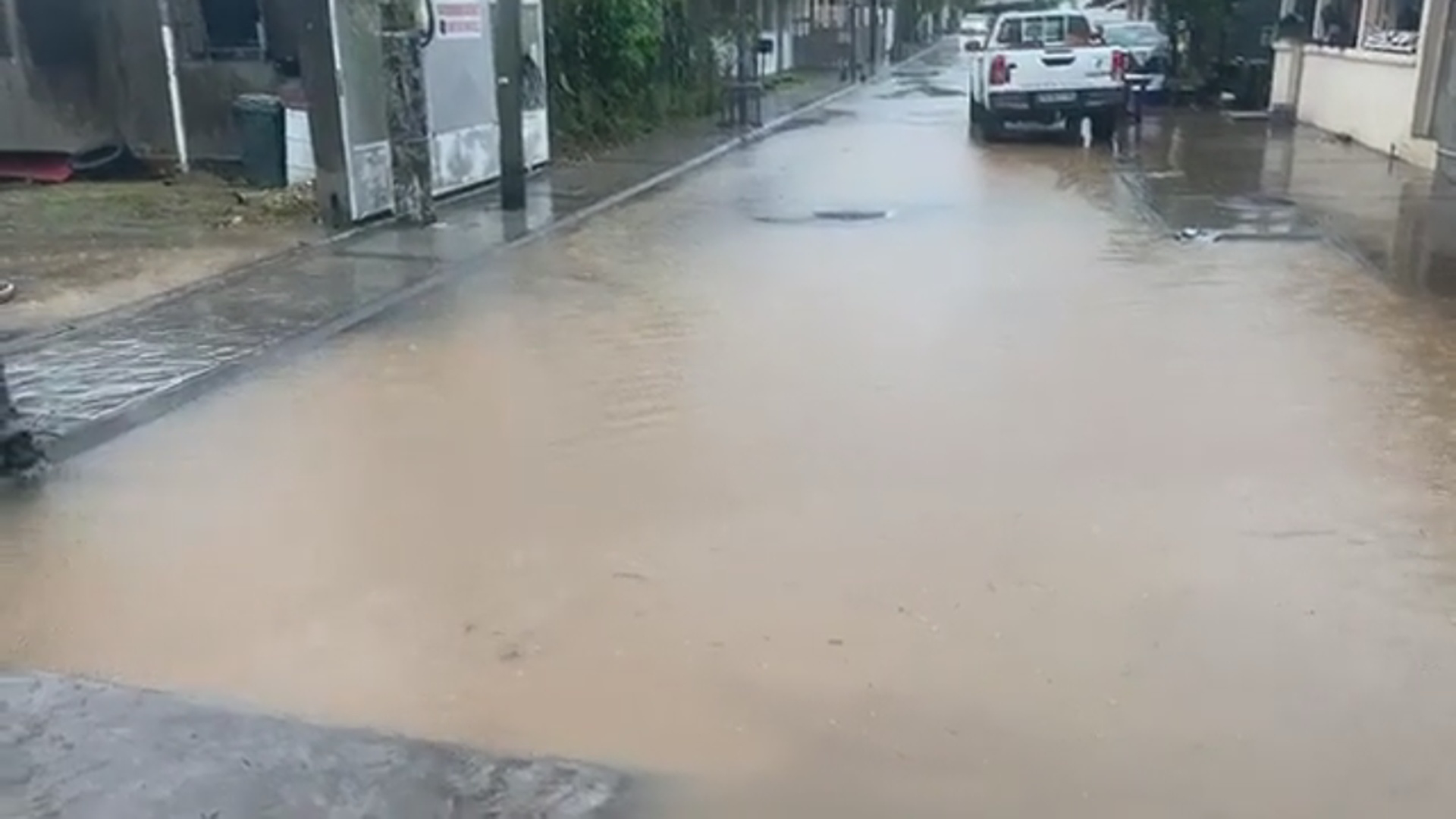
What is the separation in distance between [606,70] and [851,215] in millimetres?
7734

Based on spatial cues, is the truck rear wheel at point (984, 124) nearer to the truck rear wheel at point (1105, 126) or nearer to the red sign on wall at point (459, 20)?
the truck rear wheel at point (1105, 126)

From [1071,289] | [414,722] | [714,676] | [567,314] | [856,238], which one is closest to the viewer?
[414,722]

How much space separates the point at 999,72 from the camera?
1978 cm

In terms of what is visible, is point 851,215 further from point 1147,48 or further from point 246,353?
point 1147,48

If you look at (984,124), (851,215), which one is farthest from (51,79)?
(984,124)

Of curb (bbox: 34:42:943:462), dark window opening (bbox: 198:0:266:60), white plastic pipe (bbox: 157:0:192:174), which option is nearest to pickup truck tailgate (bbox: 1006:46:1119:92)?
curb (bbox: 34:42:943:462)

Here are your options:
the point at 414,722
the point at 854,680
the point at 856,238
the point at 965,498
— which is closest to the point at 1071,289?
the point at 856,238

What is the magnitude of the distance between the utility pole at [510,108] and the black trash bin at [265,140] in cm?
239

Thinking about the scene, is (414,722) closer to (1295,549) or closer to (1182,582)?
(1182,582)

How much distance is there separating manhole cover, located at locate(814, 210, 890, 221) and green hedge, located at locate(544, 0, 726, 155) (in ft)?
17.9

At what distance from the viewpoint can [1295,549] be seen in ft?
17.0

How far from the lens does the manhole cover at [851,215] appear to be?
513 inches

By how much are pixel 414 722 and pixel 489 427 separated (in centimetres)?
278

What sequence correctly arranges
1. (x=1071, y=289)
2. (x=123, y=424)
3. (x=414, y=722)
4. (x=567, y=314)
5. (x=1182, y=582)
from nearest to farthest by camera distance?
(x=414, y=722), (x=1182, y=582), (x=123, y=424), (x=567, y=314), (x=1071, y=289)
